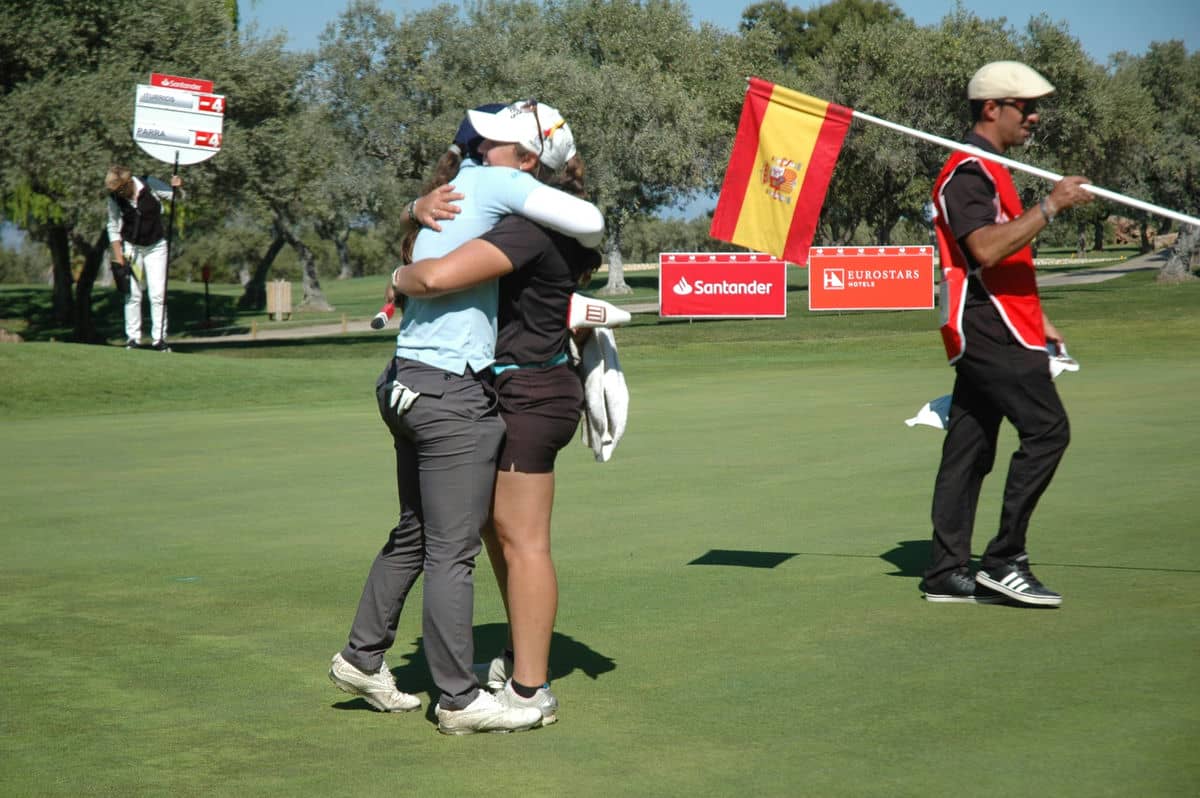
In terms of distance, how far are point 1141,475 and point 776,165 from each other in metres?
3.78

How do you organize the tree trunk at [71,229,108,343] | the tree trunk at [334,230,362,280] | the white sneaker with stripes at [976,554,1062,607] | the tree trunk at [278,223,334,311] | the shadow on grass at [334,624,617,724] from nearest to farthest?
the shadow on grass at [334,624,617,724] < the white sneaker with stripes at [976,554,1062,607] < the tree trunk at [71,229,108,343] < the tree trunk at [278,223,334,311] < the tree trunk at [334,230,362,280]

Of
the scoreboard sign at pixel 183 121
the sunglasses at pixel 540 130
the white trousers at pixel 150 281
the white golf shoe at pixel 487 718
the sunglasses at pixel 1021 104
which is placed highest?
the scoreboard sign at pixel 183 121

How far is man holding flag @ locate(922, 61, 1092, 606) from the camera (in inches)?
232

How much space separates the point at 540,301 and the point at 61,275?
34976mm

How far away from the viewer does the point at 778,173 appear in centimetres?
666

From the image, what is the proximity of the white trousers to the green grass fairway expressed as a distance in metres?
6.16

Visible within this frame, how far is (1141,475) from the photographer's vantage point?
29.7 feet

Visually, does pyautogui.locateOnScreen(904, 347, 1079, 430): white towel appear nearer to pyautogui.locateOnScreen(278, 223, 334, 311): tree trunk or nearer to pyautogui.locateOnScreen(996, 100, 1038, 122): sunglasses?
pyautogui.locateOnScreen(996, 100, 1038, 122): sunglasses

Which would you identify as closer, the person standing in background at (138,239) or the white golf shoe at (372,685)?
the white golf shoe at (372,685)

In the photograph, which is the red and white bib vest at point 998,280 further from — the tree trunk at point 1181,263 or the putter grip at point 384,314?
the tree trunk at point 1181,263

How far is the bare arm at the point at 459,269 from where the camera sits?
426 cm

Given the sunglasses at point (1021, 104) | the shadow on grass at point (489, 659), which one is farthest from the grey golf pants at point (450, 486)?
the sunglasses at point (1021, 104)

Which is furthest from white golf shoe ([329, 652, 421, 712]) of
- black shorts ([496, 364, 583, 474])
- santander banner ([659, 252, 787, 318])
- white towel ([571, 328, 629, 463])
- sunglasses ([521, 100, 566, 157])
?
santander banner ([659, 252, 787, 318])

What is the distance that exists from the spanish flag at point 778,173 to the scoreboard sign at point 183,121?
1513cm
